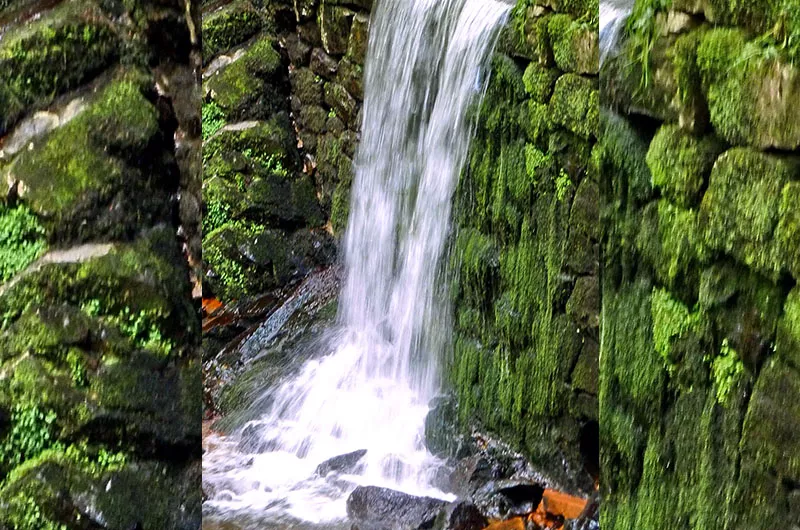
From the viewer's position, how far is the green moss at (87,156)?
0.90 metres

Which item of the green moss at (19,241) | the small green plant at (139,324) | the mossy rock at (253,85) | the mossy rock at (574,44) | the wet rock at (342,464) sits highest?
the mossy rock at (574,44)

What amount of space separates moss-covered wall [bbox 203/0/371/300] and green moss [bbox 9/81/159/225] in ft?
14.2

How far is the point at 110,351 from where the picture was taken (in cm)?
94

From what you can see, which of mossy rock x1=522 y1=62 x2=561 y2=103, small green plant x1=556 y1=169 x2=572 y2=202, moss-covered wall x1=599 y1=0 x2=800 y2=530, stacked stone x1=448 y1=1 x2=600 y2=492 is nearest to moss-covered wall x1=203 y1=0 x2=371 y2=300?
stacked stone x1=448 y1=1 x2=600 y2=492

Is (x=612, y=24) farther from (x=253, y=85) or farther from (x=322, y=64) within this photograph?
(x=253, y=85)

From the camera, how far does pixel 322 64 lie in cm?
566

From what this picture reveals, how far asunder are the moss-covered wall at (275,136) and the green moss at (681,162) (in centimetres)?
357

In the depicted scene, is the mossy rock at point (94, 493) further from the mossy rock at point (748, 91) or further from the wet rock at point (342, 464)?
the wet rock at point (342, 464)

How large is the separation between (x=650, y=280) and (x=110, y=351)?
1.27m

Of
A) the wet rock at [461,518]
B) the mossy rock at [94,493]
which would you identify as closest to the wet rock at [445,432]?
the wet rock at [461,518]

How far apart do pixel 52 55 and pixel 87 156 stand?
11cm

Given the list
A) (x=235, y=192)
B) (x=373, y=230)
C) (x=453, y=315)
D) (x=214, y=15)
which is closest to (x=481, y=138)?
(x=453, y=315)

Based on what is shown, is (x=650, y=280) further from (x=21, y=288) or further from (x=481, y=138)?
(x=481, y=138)

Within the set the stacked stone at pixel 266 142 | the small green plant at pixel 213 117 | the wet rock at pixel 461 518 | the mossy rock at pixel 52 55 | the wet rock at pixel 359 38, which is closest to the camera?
the mossy rock at pixel 52 55
